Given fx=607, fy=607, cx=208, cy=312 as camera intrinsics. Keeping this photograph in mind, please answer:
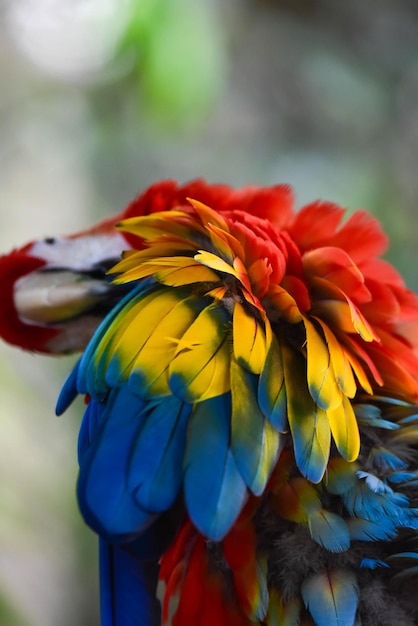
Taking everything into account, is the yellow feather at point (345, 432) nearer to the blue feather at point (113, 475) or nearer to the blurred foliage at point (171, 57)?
the blue feather at point (113, 475)

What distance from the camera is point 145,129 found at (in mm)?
755

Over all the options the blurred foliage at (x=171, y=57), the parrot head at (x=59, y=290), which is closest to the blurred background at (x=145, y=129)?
the blurred foliage at (x=171, y=57)

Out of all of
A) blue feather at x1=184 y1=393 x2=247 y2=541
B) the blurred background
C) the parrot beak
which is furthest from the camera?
the blurred background

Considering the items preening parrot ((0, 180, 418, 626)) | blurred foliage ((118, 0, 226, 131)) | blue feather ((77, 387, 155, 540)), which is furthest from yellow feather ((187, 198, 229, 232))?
blurred foliage ((118, 0, 226, 131))

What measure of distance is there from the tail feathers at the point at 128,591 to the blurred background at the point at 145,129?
1.09 ft

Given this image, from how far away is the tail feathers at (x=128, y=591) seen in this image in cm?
30

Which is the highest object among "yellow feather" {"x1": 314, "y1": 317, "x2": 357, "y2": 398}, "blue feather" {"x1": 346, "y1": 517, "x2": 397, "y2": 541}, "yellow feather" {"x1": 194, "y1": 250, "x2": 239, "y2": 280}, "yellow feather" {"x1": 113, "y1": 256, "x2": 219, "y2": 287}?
"yellow feather" {"x1": 194, "y1": 250, "x2": 239, "y2": 280}

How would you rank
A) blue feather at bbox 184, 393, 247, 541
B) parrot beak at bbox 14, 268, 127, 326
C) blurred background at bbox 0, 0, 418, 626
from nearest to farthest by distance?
blue feather at bbox 184, 393, 247, 541 → parrot beak at bbox 14, 268, 127, 326 → blurred background at bbox 0, 0, 418, 626

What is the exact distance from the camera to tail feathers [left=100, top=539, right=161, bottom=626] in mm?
303

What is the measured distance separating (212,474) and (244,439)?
2cm

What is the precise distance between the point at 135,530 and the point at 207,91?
1.99 ft

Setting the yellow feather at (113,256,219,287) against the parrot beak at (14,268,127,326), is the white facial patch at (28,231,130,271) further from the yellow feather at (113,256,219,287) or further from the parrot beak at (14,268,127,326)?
the yellow feather at (113,256,219,287)

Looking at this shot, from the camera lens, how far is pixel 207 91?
2.43 ft

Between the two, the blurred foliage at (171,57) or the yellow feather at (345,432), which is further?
the blurred foliage at (171,57)
